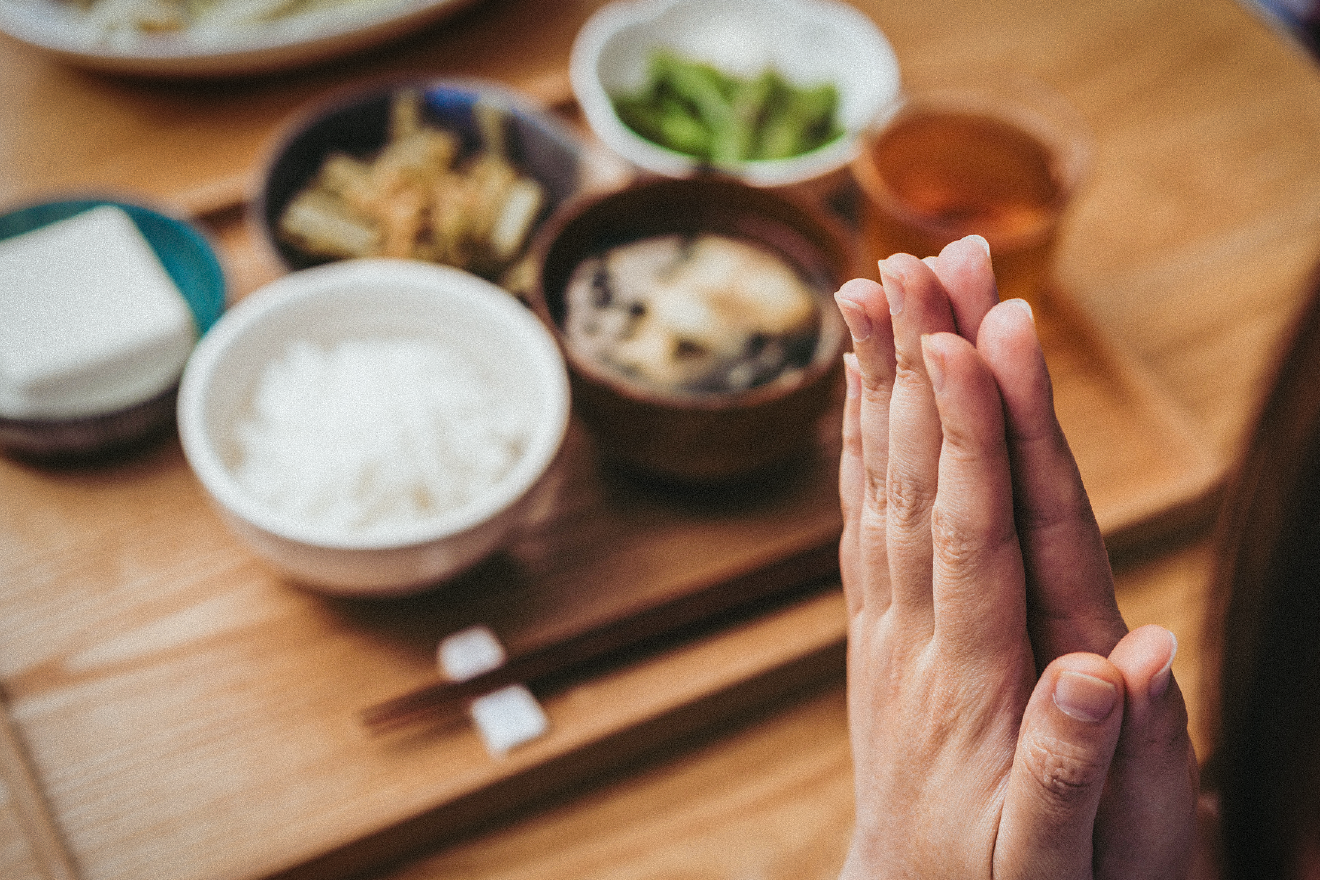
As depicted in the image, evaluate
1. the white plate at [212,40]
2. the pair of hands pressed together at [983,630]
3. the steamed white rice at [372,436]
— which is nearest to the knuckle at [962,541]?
the pair of hands pressed together at [983,630]

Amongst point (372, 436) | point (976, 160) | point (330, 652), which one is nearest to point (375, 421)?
point (372, 436)

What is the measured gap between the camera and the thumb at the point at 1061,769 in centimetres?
41

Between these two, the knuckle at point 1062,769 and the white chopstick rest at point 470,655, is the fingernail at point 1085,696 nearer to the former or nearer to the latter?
the knuckle at point 1062,769

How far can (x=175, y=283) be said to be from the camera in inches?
36.6

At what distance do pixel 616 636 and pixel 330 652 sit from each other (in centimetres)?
22

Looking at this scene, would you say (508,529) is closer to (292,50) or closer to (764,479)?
(764,479)

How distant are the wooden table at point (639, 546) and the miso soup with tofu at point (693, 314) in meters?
0.16

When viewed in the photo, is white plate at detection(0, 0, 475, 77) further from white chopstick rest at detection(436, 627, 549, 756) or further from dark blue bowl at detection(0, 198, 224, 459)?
white chopstick rest at detection(436, 627, 549, 756)

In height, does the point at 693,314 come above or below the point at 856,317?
below

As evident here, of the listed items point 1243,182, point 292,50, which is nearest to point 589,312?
point 292,50

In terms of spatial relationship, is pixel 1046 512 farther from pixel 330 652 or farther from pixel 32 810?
pixel 32 810

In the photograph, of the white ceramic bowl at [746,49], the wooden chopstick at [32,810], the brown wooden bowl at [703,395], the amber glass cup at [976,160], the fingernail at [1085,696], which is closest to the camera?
the fingernail at [1085,696]

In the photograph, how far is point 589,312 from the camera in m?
0.84

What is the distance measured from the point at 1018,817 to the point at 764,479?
1.45ft
